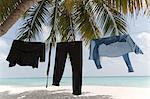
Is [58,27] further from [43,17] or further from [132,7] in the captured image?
[132,7]

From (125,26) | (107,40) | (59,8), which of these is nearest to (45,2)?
(59,8)

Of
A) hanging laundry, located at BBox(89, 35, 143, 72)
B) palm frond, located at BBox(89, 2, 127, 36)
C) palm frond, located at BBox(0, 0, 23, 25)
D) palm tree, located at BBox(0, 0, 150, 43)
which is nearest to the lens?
palm frond, located at BBox(0, 0, 23, 25)

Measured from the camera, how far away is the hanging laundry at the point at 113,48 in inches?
217

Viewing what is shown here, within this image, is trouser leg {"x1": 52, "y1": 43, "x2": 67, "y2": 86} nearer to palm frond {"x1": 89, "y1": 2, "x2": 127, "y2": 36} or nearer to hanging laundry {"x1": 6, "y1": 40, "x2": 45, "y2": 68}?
hanging laundry {"x1": 6, "y1": 40, "x2": 45, "y2": 68}

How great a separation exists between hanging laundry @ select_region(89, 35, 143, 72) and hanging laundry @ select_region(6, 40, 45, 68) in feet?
2.59

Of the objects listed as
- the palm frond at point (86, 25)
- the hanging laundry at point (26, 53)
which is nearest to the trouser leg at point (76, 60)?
the hanging laundry at point (26, 53)

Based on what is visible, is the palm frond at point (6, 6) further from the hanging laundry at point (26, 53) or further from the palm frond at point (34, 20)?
the palm frond at point (34, 20)

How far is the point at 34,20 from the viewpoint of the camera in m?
7.24

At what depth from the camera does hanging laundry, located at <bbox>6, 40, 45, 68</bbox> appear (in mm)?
5684

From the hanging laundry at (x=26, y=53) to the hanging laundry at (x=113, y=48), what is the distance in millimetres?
788

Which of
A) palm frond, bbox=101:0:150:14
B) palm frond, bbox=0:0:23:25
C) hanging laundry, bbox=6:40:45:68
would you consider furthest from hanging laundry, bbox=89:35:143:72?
palm frond, bbox=0:0:23:25

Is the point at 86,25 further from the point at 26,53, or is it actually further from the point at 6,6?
the point at 6,6

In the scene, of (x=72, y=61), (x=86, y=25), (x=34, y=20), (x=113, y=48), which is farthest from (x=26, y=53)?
(x=86, y=25)

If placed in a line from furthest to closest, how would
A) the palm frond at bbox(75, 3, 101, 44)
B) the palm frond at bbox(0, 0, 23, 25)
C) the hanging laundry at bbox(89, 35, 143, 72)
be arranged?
the palm frond at bbox(75, 3, 101, 44) < the hanging laundry at bbox(89, 35, 143, 72) < the palm frond at bbox(0, 0, 23, 25)
